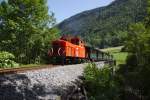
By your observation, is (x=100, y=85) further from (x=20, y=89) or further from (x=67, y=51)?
(x=67, y=51)

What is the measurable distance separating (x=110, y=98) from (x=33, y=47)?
26.9 meters

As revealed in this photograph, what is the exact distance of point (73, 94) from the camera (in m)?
14.8

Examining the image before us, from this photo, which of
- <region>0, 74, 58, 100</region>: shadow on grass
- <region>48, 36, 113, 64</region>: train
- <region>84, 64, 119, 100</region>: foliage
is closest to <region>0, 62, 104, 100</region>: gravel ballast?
<region>0, 74, 58, 100</region>: shadow on grass

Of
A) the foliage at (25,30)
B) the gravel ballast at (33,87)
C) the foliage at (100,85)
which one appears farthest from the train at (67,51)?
the gravel ballast at (33,87)

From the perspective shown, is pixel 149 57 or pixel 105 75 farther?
pixel 149 57

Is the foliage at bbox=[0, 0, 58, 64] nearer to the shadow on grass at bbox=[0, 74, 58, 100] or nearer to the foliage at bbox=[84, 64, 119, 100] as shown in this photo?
the foliage at bbox=[84, 64, 119, 100]

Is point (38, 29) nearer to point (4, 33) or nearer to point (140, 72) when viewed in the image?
point (4, 33)

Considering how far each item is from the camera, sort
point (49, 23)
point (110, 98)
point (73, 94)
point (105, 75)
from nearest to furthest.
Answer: point (73, 94) < point (110, 98) < point (105, 75) < point (49, 23)

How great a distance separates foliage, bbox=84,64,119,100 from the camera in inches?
683

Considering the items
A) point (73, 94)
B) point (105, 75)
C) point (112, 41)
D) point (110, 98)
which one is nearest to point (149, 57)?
point (105, 75)

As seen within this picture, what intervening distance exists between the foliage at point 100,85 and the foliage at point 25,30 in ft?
71.8

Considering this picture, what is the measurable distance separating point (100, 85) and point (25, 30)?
79.7 ft

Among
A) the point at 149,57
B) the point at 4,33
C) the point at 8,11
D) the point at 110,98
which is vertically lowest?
the point at 110,98

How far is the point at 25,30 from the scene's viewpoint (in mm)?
41188
